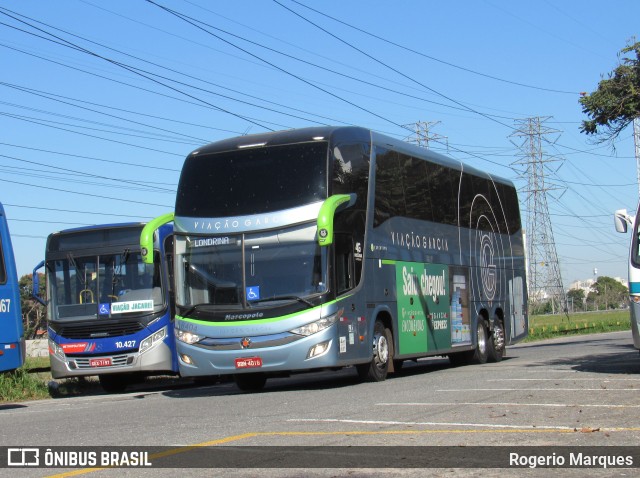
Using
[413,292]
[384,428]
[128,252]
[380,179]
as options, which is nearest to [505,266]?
[413,292]

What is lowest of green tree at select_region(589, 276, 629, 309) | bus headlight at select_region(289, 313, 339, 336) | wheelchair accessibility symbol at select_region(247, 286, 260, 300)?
bus headlight at select_region(289, 313, 339, 336)

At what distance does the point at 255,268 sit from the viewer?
52.7 feet

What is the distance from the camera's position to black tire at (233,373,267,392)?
59.0 feet

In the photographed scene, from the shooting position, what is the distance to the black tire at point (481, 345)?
75.4 feet

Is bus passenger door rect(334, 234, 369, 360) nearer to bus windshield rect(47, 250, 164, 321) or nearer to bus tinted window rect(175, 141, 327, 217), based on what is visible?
bus tinted window rect(175, 141, 327, 217)

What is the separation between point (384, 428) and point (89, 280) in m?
11.2

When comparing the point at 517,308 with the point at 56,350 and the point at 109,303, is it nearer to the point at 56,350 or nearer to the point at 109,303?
the point at 109,303

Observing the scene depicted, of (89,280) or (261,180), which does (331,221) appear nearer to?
(261,180)

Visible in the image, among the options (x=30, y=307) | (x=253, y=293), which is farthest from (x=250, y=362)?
(x=30, y=307)

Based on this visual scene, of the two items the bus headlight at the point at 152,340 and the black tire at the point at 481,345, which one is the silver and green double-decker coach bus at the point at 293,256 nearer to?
the bus headlight at the point at 152,340

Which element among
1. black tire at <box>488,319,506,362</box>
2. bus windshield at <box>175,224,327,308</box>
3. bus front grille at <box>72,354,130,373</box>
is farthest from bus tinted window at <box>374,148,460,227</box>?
bus front grille at <box>72,354,130,373</box>

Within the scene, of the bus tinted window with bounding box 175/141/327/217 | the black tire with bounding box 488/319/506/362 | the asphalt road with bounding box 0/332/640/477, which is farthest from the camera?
the black tire with bounding box 488/319/506/362

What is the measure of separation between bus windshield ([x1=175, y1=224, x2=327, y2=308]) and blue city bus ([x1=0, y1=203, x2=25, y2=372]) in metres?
2.76

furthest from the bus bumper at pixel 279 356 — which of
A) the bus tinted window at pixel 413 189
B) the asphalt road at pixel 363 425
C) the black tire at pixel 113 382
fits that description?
the black tire at pixel 113 382
